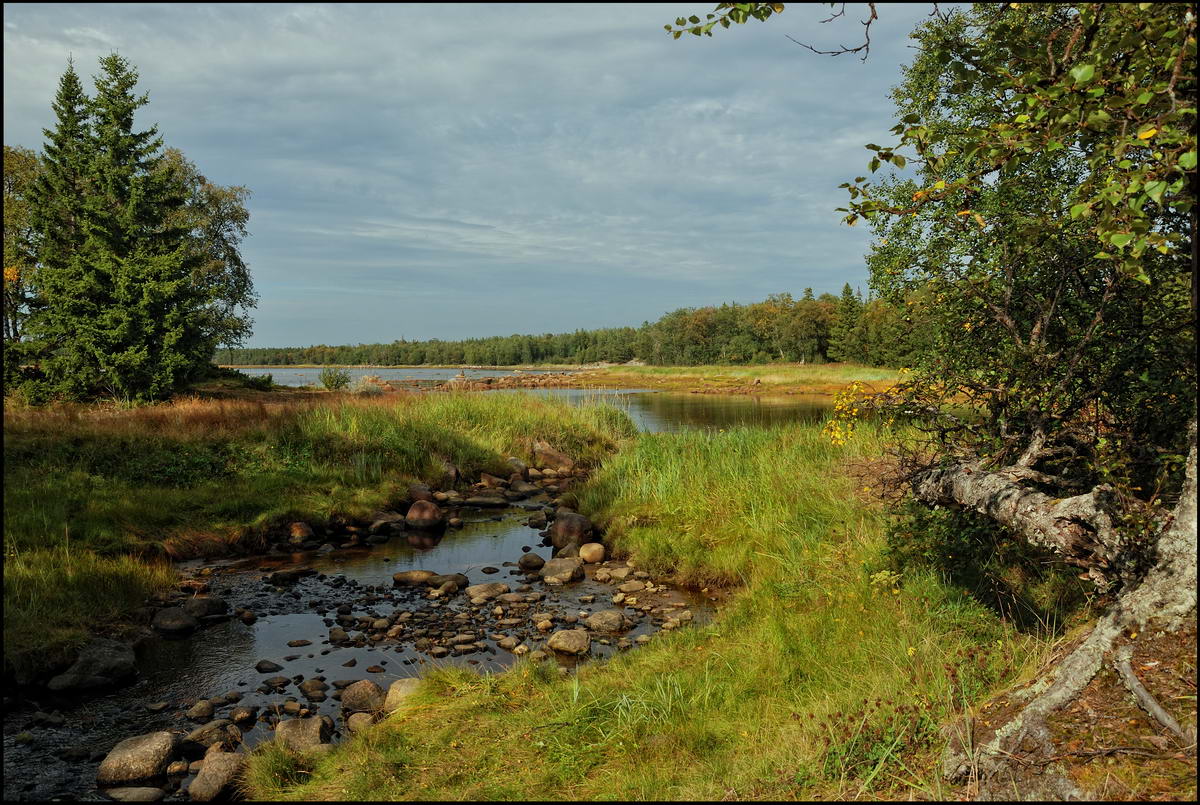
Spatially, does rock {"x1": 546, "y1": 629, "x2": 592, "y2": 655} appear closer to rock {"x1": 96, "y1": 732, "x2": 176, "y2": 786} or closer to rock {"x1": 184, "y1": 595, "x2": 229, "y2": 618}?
rock {"x1": 96, "y1": 732, "x2": 176, "y2": 786}

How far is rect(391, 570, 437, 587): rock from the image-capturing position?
9802 mm

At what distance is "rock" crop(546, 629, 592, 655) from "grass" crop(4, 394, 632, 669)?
502cm

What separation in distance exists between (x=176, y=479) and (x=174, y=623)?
5478 mm

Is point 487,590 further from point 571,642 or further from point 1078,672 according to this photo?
point 1078,672

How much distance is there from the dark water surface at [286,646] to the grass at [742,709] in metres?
1.14

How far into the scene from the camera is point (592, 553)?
10898 millimetres

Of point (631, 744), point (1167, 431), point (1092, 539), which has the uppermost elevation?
point (1167, 431)

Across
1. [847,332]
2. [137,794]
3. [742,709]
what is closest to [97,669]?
[137,794]

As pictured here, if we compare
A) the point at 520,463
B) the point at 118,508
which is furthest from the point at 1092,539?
the point at 520,463

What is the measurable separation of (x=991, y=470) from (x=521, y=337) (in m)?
157

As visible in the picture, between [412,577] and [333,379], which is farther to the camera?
[333,379]

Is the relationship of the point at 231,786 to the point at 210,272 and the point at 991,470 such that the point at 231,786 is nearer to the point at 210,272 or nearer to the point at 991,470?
the point at 991,470

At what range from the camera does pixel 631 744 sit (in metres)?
4.50

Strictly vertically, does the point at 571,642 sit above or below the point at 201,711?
above
